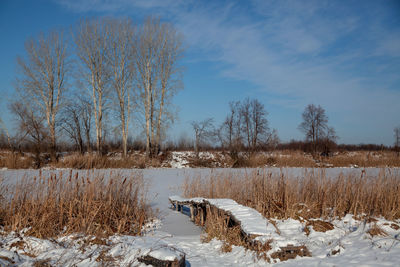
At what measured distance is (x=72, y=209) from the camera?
17.1 feet

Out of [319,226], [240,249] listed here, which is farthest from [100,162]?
[319,226]

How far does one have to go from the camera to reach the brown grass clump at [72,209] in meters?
4.68

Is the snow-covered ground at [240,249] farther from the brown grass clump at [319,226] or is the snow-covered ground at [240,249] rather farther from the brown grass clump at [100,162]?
the brown grass clump at [100,162]

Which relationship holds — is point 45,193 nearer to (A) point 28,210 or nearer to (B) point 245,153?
(A) point 28,210

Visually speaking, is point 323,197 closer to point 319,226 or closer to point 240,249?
point 319,226

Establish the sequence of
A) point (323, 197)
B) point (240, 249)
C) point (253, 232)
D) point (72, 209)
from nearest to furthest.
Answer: point (253, 232)
point (240, 249)
point (72, 209)
point (323, 197)

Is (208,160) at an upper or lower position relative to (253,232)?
upper

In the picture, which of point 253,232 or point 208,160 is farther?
point 208,160

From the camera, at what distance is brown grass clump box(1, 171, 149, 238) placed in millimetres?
4680

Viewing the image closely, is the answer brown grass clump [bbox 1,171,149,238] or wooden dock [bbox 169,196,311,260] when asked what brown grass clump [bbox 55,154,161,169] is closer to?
brown grass clump [bbox 1,171,149,238]

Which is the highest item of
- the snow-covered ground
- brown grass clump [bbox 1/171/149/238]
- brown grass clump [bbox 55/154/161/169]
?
brown grass clump [bbox 55/154/161/169]

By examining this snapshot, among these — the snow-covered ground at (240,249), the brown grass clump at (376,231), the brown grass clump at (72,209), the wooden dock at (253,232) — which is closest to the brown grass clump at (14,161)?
the brown grass clump at (72,209)

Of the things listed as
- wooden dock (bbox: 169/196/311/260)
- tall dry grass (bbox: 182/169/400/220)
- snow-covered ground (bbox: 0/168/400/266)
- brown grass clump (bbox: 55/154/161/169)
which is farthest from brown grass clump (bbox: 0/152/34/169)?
tall dry grass (bbox: 182/169/400/220)

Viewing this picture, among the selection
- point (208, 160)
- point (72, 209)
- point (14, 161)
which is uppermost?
point (14, 161)
